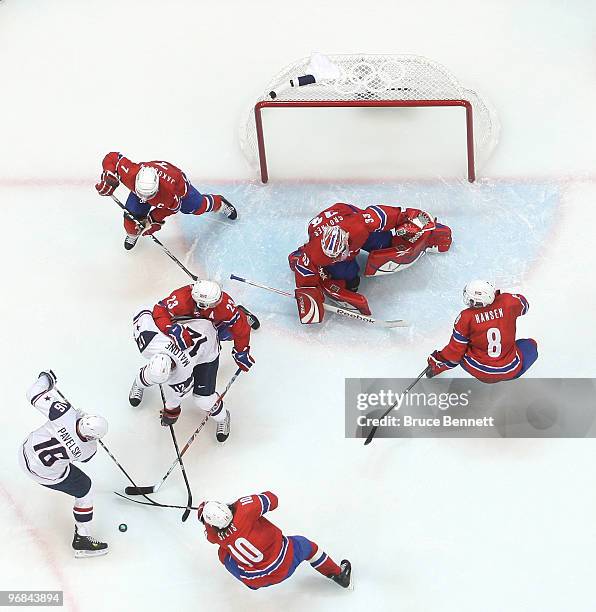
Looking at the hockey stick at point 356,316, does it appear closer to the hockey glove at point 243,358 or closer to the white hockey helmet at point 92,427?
the hockey glove at point 243,358

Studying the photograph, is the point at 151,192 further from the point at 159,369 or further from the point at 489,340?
the point at 489,340

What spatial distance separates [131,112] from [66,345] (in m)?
1.67

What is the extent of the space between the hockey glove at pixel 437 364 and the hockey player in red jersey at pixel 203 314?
904 millimetres

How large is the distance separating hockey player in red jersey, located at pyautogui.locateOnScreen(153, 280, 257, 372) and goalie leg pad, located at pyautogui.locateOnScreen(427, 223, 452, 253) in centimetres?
125

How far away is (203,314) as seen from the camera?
5719 mm

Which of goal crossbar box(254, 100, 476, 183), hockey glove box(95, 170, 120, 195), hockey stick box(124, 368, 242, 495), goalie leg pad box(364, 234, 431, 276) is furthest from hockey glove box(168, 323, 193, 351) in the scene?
goal crossbar box(254, 100, 476, 183)

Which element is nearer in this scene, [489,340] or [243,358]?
[489,340]

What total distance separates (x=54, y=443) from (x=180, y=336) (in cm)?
77

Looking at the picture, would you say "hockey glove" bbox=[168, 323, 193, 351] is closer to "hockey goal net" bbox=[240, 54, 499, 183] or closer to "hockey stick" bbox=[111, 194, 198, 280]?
"hockey stick" bbox=[111, 194, 198, 280]

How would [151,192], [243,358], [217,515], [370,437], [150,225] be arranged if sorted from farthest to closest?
[150,225]
[151,192]
[370,437]
[243,358]
[217,515]

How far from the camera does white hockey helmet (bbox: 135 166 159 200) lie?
605cm

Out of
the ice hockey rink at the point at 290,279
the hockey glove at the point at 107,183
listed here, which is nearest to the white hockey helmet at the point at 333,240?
the ice hockey rink at the point at 290,279

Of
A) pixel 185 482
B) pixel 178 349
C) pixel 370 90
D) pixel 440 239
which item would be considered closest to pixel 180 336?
pixel 178 349

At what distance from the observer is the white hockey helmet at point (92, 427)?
5254mm
